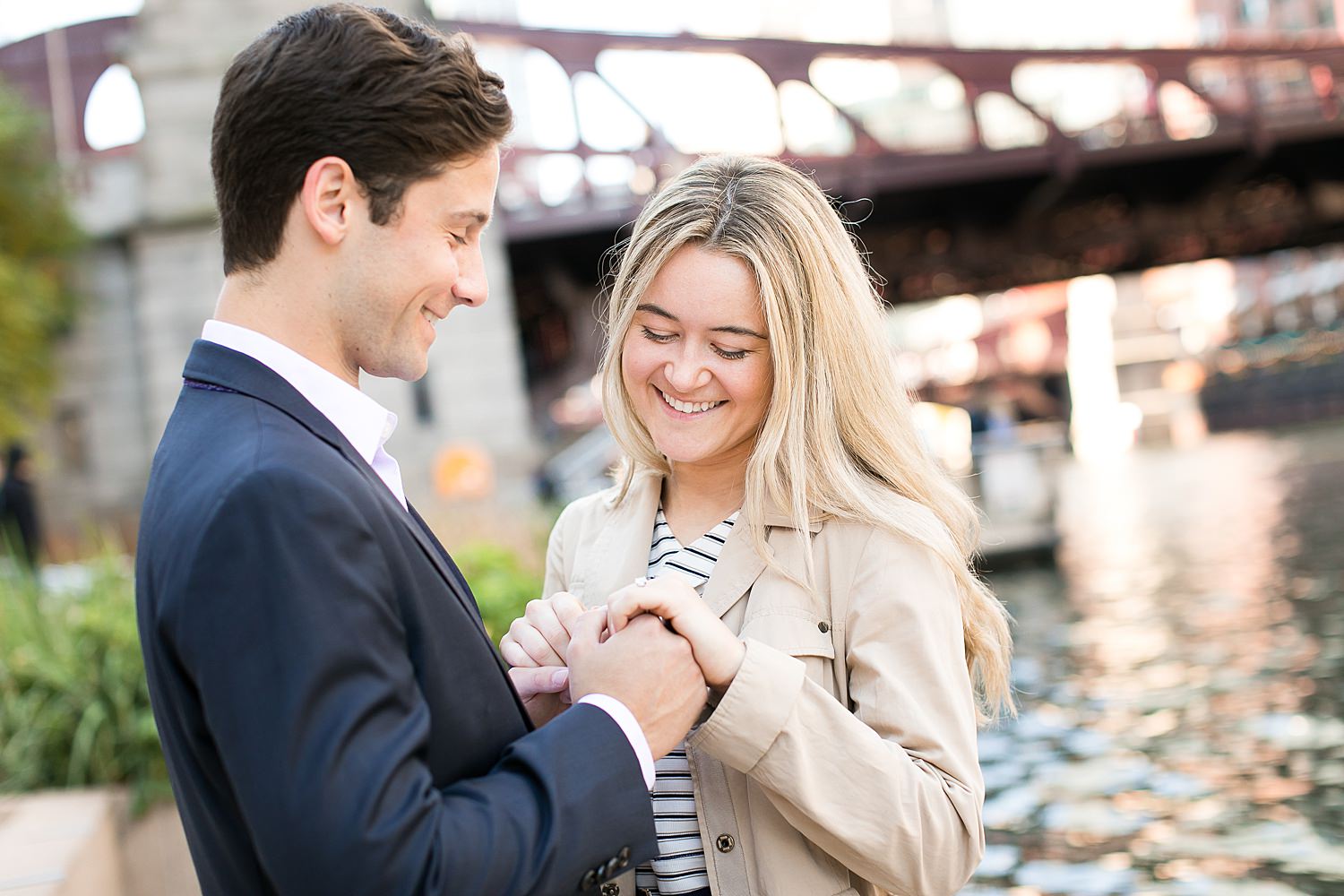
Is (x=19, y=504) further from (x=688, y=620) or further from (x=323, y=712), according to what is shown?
(x=323, y=712)

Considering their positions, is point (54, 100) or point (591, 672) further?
point (54, 100)

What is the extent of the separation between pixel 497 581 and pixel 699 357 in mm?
3898

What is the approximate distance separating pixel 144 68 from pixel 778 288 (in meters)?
16.7

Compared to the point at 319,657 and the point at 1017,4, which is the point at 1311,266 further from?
the point at 1017,4

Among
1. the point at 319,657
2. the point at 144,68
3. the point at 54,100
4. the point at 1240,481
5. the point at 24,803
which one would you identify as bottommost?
the point at 1240,481

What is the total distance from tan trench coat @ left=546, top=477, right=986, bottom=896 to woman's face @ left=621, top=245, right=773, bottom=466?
21 centimetres

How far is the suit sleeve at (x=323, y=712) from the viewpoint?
1231 millimetres

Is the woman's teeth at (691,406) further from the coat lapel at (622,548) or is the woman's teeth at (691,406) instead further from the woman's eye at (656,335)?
the coat lapel at (622,548)

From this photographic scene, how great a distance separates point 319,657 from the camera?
4.07 ft

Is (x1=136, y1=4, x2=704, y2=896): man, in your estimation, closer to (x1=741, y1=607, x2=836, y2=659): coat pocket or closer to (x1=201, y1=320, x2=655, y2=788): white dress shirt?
(x1=201, y1=320, x2=655, y2=788): white dress shirt

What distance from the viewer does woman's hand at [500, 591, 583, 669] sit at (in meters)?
1.96

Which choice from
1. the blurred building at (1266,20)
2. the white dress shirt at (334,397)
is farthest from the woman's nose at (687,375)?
the blurred building at (1266,20)

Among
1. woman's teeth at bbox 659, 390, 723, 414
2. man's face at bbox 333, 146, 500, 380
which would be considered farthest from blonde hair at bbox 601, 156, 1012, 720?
man's face at bbox 333, 146, 500, 380

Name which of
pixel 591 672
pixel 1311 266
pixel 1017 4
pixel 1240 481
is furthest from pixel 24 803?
pixel 1017 4
